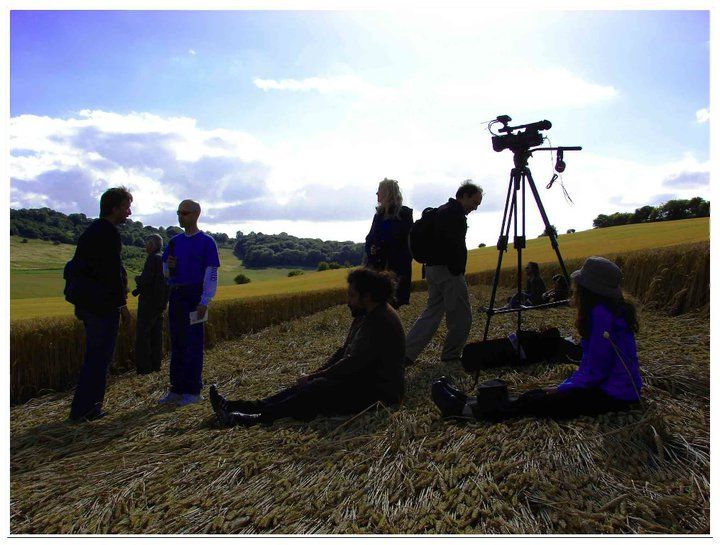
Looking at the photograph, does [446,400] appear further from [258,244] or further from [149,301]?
[258,244]

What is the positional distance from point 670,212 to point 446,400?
49.1 m

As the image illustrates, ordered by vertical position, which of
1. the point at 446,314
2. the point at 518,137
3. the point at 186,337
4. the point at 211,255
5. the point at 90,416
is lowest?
the point at 90,416

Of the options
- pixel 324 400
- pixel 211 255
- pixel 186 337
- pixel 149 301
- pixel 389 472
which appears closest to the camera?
pixel 389 472

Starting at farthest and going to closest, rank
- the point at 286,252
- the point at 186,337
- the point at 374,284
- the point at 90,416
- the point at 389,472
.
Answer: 1. the point at 286,252
2. the point at 186,337
3. the point at 90,416
4. the point at 374,284
5. the point at 389,472

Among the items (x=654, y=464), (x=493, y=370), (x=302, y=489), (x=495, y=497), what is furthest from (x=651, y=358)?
(x=302, y=489)

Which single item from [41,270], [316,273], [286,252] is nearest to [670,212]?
[316,273]

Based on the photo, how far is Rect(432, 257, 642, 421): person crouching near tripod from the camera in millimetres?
3832

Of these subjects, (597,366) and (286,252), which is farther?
(286,252)

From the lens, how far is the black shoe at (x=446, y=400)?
4160mm

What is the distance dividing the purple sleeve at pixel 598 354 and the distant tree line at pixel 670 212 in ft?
146

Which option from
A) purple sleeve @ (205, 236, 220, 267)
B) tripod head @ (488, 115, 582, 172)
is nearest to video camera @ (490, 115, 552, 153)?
tripod head @ (488, 115, 582, 172)

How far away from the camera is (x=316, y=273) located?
106ft

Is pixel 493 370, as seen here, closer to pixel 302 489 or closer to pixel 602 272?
pixel 602 272

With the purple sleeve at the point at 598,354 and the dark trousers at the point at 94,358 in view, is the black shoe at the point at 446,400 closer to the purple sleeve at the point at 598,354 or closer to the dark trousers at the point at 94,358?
the purple sleeve at the point at 598,354
